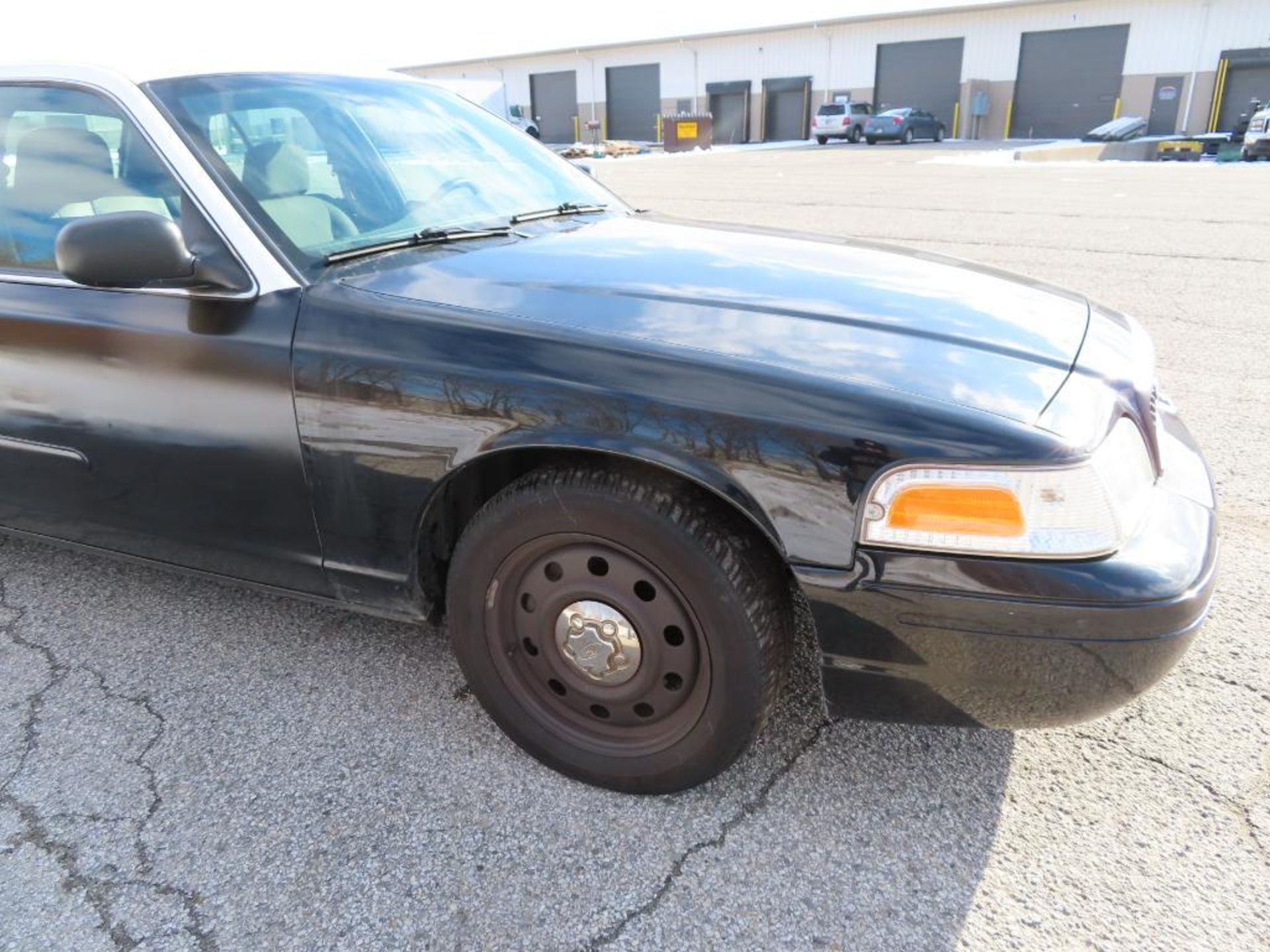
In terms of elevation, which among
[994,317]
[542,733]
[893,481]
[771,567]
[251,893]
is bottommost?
[251,893]

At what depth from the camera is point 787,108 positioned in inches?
1833

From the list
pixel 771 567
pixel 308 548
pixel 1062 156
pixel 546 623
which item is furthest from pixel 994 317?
pixel 1062 156

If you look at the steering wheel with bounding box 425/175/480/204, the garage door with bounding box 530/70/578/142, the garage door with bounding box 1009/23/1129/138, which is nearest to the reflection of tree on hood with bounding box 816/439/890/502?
the steering wheel with bounding box 425/175/480/204

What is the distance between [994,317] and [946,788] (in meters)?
1.13

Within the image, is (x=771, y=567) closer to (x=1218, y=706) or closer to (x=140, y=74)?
(x=1218, y=706)

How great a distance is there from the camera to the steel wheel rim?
1936 millimetres

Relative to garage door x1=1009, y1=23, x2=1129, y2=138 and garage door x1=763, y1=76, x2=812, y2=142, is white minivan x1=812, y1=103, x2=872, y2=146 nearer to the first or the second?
garage door x1=763, y1=76, x2=812, y2=142

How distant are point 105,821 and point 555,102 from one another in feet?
188

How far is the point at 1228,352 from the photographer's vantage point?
5.52m

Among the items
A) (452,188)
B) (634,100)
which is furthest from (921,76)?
(452,188)

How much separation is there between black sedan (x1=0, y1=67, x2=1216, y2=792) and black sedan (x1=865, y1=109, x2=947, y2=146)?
37028 mm

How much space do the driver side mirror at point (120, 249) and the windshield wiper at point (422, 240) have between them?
34 cm

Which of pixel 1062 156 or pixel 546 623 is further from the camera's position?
pixel 1062 156

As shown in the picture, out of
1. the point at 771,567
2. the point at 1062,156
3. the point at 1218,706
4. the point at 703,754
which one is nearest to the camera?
the point at 771,567
